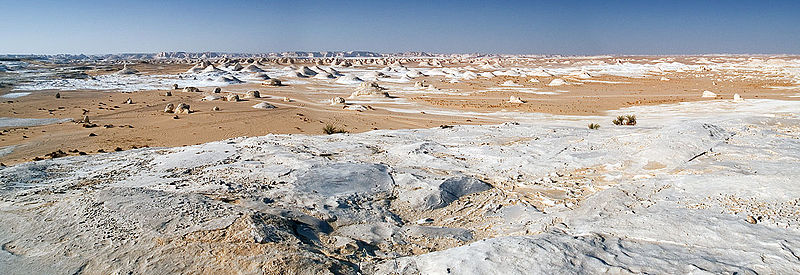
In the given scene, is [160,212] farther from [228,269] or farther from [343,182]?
[343,182]

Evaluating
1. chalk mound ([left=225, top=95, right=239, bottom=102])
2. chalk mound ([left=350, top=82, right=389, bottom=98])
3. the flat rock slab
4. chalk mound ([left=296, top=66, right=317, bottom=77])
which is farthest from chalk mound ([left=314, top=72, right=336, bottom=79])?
the flat rock slab

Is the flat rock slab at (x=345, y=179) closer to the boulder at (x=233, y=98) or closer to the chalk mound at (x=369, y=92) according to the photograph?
the boulder at (x=233, y=98)

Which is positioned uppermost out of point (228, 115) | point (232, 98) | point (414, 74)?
point (414, 74)

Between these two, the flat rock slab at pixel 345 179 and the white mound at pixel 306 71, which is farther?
the white mound at pixel 306 71

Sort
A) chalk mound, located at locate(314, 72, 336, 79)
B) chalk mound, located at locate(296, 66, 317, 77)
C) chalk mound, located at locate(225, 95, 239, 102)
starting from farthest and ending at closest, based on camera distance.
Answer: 1. chalk mound, located at locate(296, 66, 317, 77)
2. chalk mound, located at locate(314, 72, 336, 79)
3. chalk mound, located at locate(225, 95, 239, 102)

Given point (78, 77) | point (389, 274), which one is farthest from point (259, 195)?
point (78, 77)

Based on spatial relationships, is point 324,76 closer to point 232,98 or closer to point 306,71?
point 306,71

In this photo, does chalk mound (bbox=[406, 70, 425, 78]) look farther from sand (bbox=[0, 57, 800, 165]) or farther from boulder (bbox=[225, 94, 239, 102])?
boulder (bbox=[225, 94, 239, 102])

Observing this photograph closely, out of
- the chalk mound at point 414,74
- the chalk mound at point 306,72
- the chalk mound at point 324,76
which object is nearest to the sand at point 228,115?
the chalk mound at point 324,76

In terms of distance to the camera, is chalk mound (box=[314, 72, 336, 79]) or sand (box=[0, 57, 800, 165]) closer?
sand (box=[0, 57, 800, 165])

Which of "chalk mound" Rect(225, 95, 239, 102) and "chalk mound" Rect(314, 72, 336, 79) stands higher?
"chalk mound" Rect(314, 72, 336, 79)

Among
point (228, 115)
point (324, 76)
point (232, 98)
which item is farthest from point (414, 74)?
point (228, 115)

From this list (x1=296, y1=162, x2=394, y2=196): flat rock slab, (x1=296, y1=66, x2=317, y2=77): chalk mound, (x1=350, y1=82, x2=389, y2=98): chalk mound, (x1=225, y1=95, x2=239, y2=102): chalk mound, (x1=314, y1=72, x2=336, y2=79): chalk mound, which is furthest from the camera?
(x1=296, y1=66, x2=317, y2=77): chalk mound

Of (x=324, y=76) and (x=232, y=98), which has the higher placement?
(x=324, y=76)
